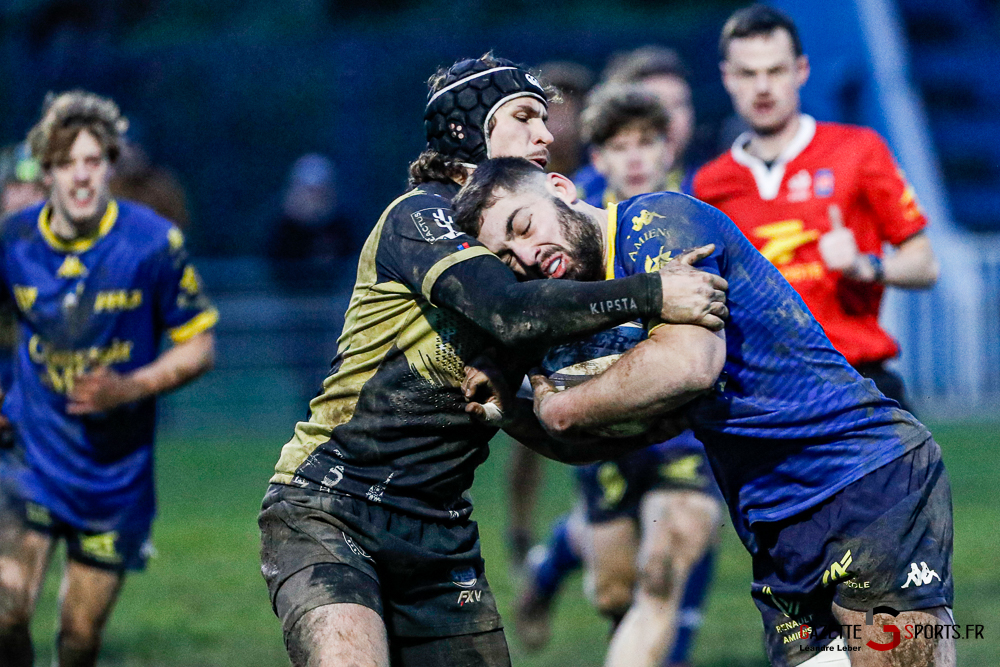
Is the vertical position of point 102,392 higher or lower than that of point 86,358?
lower

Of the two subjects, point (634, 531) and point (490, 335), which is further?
point (634, 531)

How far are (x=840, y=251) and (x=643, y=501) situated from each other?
177 centimetres

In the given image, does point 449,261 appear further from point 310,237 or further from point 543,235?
point 310,237

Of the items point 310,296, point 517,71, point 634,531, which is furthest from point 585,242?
point 310,296

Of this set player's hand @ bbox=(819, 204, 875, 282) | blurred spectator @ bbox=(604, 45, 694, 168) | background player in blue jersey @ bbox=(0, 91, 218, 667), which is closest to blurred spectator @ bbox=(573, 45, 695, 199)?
blurred spectator @ bbox=(604, 45, 694, 168)

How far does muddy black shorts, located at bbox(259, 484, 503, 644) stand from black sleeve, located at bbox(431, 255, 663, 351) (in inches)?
27.6

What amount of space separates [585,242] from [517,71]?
0.71 m

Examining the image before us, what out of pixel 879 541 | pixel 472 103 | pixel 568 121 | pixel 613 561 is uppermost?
pixel 568 121

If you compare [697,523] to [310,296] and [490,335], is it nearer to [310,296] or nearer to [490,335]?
[490,335]

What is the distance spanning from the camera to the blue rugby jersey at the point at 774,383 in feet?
13.1

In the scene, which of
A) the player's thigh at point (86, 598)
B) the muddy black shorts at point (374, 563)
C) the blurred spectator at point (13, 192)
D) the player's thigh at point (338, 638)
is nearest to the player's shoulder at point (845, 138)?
the muddy black shorts at point (374, 563)

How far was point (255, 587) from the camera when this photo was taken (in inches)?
368

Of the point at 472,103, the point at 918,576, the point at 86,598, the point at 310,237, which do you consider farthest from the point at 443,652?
the point at 310,237

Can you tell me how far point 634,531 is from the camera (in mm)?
7027
